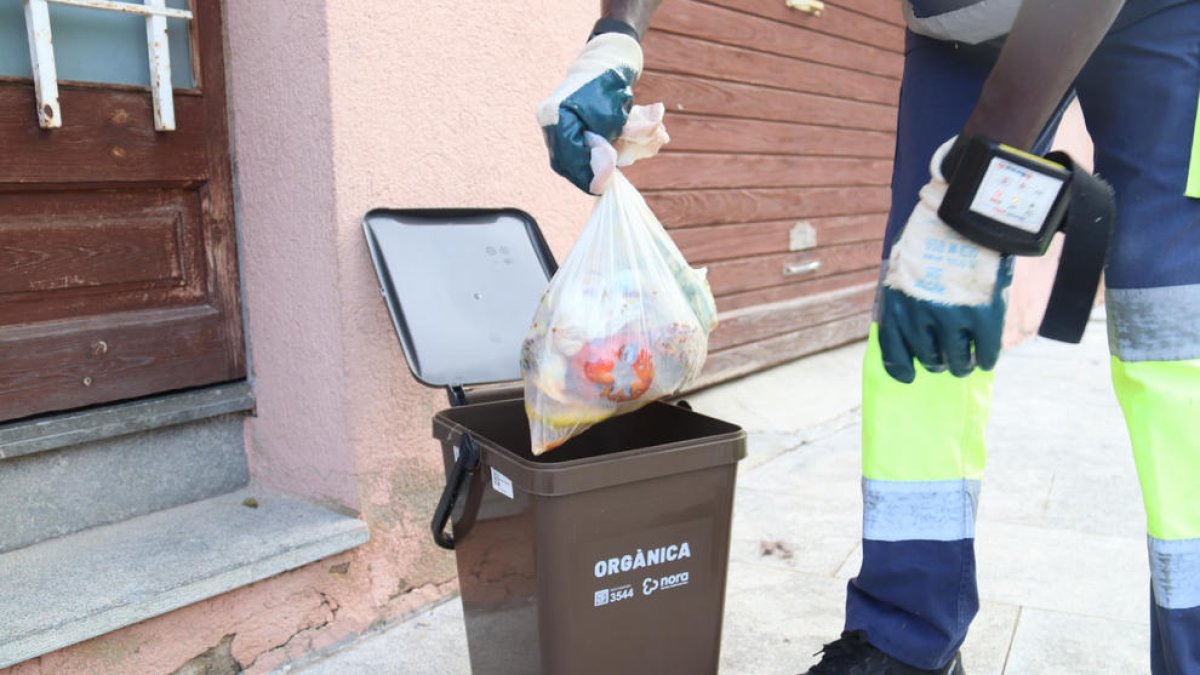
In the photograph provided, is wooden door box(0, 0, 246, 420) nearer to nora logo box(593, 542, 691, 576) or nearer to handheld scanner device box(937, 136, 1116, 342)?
nora logo box(593, 542, 691, 576)

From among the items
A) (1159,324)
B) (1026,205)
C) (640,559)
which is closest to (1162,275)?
(1159,324)

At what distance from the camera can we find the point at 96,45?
2100 millimetres

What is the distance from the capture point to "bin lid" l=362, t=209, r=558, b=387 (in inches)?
80.5

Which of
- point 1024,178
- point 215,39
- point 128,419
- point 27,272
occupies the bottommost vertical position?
point 128,419

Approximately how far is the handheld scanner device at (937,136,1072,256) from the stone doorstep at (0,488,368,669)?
146 centimetres

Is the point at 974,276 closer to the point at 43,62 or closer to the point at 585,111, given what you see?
the point at 585,111

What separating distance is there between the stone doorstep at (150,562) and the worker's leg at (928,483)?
1123 millimetres

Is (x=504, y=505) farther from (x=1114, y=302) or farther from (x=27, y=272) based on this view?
(x=27, y=272)

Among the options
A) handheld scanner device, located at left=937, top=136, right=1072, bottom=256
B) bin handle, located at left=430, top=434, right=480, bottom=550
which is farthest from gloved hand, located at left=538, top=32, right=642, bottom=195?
handheld scanner device, located at left=937, top=136, right=1072, bottom=256

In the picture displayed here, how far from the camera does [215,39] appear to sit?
7.45 feet

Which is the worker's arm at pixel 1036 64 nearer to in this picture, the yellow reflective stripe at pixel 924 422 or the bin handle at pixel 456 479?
the yellow reflective stripe at pixel 924 422

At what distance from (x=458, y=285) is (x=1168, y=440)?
133 centimetres

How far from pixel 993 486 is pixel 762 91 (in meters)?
1.79

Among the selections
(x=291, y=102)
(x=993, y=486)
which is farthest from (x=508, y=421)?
(x=993, y=486)
